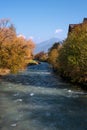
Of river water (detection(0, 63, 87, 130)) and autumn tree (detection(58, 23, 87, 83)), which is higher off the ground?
autumn tree (detection(58, 23, 87, 83))

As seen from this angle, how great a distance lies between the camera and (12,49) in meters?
60.9

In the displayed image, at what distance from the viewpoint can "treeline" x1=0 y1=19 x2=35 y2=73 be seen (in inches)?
2355

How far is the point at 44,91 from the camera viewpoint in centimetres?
4728

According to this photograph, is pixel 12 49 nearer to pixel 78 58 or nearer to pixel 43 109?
pixel 78 58

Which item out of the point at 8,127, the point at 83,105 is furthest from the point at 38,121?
the point at 83,105

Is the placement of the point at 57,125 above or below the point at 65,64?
below

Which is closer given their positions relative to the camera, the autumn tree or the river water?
the river water

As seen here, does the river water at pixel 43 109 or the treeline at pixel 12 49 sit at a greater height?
the treeline at pixel 12 49

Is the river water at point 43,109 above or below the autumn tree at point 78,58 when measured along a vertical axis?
below

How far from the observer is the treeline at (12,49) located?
59.8 meters

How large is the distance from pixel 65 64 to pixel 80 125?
32.6 m

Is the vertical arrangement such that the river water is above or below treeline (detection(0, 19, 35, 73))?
below

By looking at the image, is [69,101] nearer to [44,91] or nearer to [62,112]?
[62,112]

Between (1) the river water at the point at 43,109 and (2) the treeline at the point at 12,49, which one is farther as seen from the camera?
(2) the treeline at the point at 12,49
